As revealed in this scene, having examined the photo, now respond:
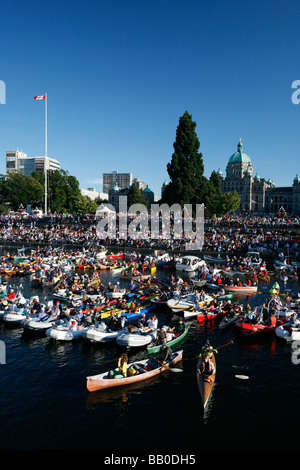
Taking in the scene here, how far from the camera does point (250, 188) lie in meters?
184

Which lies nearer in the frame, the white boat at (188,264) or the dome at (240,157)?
the white boat at (188,264)

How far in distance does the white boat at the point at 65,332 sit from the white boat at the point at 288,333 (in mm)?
12654

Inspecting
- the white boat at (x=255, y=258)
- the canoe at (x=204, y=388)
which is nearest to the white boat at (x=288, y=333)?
the canoe at (x=204, y=388)

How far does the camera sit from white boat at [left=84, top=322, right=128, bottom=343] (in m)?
20.8

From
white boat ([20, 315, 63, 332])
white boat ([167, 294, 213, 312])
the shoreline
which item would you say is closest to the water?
white boat ([20, 315, 63, 332])

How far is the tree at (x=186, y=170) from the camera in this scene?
68.9 metres

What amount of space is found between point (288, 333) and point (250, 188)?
172 m

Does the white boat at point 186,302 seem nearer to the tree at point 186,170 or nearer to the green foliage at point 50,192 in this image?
the tree at point 186,170

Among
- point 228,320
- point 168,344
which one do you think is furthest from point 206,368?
point 228,320

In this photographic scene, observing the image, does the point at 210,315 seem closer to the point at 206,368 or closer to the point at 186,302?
the point at 186,302

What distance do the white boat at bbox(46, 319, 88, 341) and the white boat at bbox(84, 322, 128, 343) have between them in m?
0.61

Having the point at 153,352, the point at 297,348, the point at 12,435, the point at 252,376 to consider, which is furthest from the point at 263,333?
the point at 12,435

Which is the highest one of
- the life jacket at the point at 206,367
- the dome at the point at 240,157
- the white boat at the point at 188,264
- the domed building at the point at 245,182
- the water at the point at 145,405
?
the dome at the point at 240,157
